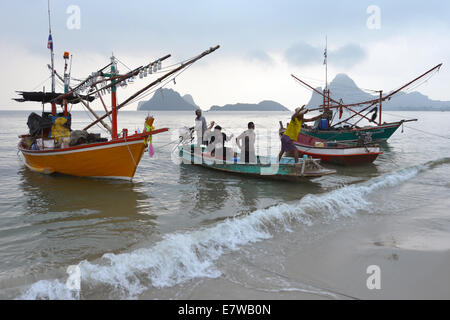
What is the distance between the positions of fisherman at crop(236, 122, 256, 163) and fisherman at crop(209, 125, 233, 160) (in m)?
0.70

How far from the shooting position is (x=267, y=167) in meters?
10.0

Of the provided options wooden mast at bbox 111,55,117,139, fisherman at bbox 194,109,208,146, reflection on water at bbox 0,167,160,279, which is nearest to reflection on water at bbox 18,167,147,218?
reflection on water at bbox 0,167,160,279

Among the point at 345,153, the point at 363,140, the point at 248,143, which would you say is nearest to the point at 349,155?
the point at 345,153

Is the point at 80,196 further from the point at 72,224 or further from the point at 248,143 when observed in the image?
the point at 248,143

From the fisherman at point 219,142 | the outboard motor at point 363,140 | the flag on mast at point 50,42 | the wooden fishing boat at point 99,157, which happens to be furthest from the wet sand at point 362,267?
the flag on mast at point 50,42

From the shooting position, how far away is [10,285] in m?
3.81

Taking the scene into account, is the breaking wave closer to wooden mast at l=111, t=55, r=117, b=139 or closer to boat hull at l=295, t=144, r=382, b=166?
wooden mast at l=111, t=55, r=117, b=139

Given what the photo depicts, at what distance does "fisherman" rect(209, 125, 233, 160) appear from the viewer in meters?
11.1

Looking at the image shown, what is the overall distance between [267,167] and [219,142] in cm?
232

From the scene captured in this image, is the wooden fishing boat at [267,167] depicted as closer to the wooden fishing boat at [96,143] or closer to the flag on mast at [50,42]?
the wooden fishing boat at [96,143]
